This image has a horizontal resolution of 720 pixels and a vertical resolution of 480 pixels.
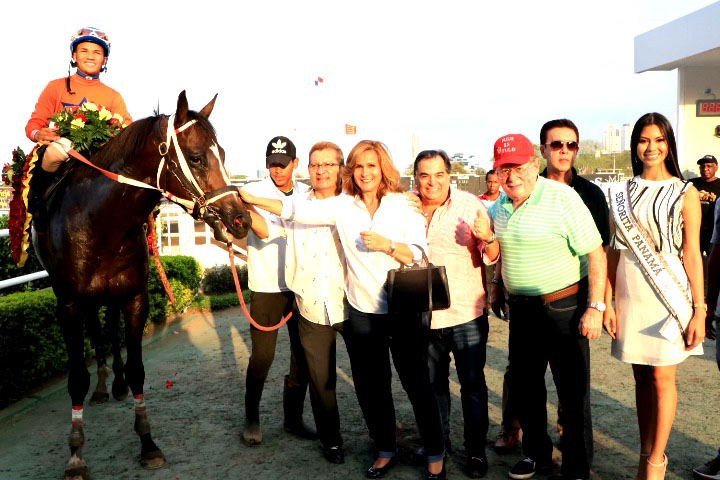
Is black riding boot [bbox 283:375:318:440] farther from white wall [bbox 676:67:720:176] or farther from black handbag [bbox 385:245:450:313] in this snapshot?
white wall [bbox 676:67:720:176]

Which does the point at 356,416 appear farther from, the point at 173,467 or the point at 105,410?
the point at 105,410

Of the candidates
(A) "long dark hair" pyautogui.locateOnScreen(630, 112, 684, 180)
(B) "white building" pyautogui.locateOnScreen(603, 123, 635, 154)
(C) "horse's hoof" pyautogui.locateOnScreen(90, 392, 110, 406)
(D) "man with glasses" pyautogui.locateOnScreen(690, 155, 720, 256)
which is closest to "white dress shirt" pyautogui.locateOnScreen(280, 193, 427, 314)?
(A) "long dark hair" pyautogui.locateOnScreen(630, 112, 684, 180)

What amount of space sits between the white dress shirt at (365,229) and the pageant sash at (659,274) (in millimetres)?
1070

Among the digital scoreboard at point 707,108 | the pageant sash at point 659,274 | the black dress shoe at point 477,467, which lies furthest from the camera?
the digital scoreboard at point 707,108

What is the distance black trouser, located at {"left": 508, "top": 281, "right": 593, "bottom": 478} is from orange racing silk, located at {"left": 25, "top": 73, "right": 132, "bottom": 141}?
335cm

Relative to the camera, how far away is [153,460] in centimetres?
363

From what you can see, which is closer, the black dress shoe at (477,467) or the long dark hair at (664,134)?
the long dark hair at (664,134)

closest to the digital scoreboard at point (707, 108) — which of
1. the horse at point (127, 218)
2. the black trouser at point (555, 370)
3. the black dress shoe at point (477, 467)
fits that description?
the black trouser at point (555, 370)

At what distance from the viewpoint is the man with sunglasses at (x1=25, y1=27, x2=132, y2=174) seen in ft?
14.0

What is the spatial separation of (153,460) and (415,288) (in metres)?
2.04

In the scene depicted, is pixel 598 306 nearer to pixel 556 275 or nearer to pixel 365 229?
pixel 556 275

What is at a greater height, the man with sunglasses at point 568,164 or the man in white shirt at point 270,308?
the man with sunglasses at point 568,164

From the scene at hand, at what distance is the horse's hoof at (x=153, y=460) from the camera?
11.9ft

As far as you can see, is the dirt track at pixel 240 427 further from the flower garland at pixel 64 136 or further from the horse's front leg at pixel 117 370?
the flower garland at pixel 64 136
